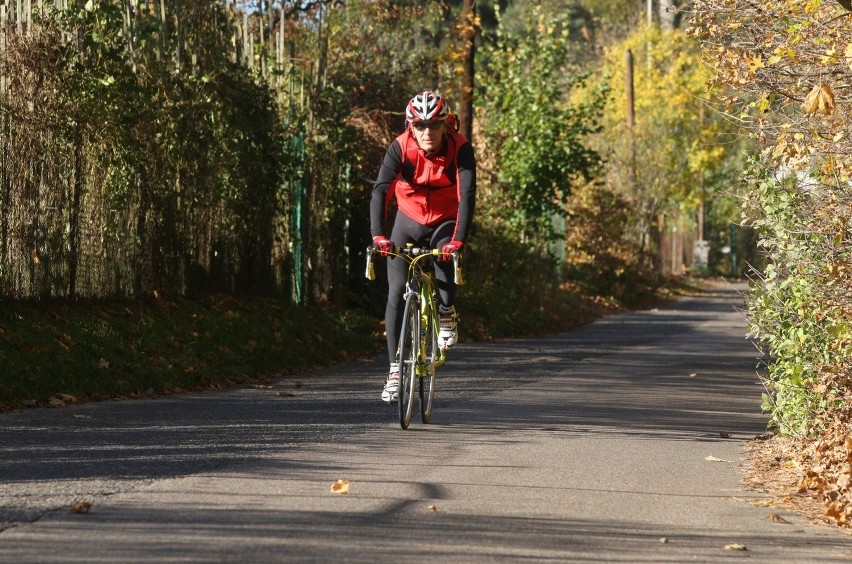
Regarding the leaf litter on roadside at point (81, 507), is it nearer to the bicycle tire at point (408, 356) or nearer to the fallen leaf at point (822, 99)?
the bicycle tire at point (408, 356)

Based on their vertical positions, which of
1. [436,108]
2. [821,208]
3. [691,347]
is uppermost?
[436,108]

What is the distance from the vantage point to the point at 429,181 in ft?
32.9

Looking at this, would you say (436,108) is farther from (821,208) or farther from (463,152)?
(821,208)

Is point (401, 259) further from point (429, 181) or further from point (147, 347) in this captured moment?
point (147, 347)

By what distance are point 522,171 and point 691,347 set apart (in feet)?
27.1

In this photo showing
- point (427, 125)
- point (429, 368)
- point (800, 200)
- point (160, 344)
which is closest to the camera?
point (800, 200)

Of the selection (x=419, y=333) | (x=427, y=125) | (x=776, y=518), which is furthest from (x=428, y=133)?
(x=776, y=518)

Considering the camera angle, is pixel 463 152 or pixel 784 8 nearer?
pixel 784 8

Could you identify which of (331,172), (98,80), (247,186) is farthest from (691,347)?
(98,80)

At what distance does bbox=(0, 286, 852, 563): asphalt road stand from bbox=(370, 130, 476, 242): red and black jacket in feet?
4.78

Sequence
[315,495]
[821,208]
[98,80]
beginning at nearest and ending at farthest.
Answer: [315,495]
[821,208]
[98,80]

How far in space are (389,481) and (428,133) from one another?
9.84 ft

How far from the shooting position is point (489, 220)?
27.7 metres

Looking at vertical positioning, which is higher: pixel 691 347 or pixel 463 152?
pixel 463 152
